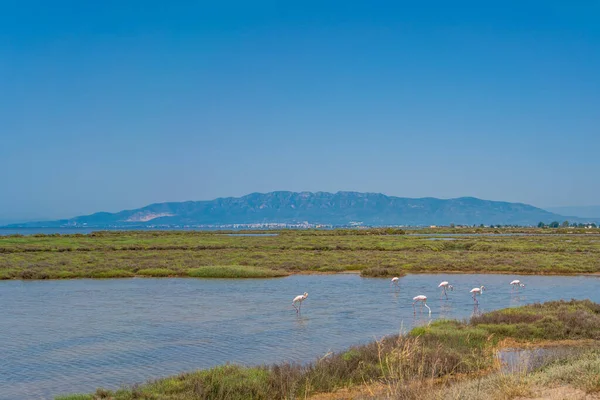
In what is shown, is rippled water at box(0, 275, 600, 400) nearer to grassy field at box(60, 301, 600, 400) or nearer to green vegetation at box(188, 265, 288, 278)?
grassy field at box(60, 301, 600, 400)

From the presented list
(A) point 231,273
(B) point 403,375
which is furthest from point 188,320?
(A) point 231,273

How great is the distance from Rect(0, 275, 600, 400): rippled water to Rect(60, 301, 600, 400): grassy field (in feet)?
3.95

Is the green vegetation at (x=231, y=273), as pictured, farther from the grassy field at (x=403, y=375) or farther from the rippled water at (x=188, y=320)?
the grassy field at (x=403, y=375)

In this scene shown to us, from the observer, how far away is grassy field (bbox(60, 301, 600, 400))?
348 inches

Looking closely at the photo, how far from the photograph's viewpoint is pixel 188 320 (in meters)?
18.9

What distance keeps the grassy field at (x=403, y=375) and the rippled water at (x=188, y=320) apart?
1.20m

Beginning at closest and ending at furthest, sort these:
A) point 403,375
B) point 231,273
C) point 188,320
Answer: point 403,375 < point 188,320 < point 231,273

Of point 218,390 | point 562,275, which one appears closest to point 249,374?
point 218,390

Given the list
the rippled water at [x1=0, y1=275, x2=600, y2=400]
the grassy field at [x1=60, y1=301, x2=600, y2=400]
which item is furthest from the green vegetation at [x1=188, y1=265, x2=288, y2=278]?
the grassy field at [x1=60, y1=301, x2=600, y2=400]

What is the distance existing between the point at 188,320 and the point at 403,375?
9950 mm

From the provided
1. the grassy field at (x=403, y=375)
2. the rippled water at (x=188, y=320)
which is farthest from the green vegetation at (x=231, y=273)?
the grassy field at (x=403, y=375)

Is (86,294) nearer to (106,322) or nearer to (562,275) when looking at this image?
(106,322)

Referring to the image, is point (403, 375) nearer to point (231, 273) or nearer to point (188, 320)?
point (188, 320)

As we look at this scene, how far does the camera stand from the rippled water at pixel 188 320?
1308 cm
